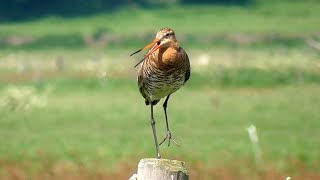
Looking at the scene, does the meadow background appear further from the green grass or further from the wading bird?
the wading bird

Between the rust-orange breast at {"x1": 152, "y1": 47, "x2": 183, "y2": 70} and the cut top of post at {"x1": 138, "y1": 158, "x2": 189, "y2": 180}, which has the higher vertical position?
the rust-orange breast at {"x1": 152, "y1": 47, "x2": 183, "y2": 70}

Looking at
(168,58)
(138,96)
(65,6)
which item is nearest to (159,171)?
(168,58)

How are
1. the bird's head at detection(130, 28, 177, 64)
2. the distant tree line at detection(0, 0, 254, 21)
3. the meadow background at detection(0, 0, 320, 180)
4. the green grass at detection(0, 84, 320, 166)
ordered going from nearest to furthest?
the bird's head at detection(130, 28, 177, 64), the meadow background at detection(0, 0, 320, 180), the green grass at detection(0, 84, 320, 166), the distant tree line at detection(0, 0, 254, 21)

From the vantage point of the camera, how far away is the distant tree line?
256 ft

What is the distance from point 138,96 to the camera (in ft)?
116

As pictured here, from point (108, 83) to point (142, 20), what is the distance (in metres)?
41.0

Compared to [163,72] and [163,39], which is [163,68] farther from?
[163,39]

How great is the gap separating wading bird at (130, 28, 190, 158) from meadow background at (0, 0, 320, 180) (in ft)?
9.36

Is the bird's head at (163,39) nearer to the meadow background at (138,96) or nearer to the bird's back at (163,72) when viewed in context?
the bird's back at (163,72)

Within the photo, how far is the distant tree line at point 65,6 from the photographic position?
77938mm

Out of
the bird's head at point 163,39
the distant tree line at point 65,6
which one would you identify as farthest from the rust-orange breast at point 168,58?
the distant tree line at point 65,6

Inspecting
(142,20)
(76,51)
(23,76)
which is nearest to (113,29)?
(142,20)

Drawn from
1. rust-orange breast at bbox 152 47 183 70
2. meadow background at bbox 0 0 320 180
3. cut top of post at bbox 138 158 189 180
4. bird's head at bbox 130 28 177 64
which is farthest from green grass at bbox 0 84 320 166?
cut top of post at bbox 138 158 189 180

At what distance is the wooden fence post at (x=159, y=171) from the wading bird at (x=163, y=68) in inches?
58.3
